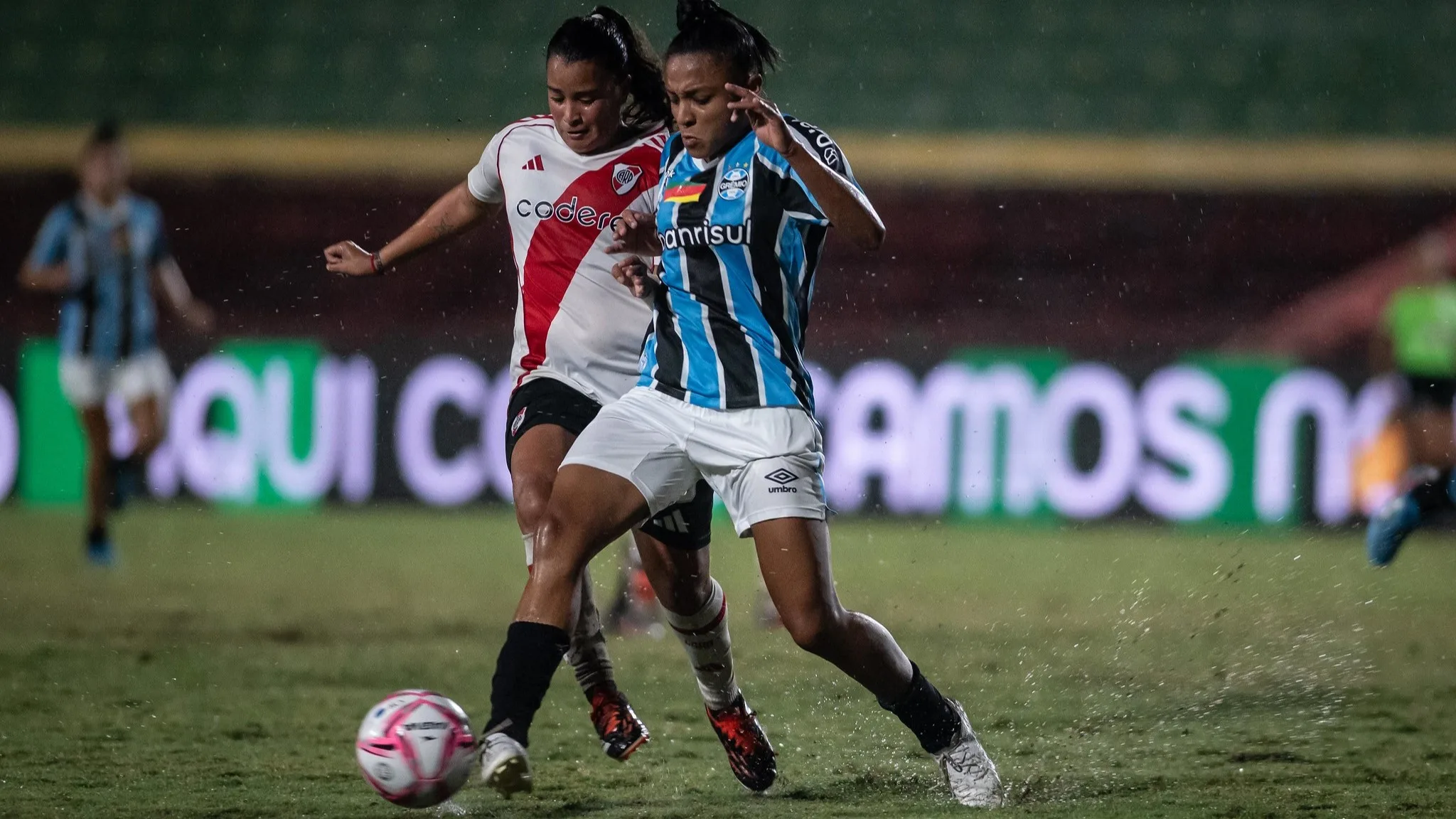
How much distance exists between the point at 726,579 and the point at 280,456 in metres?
4.06

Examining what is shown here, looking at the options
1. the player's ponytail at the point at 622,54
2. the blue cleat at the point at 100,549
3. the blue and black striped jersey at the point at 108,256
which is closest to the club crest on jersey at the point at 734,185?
the player's ponytail at the point at 622,54

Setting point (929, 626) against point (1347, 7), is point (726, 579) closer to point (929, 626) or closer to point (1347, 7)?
point (929, 626)

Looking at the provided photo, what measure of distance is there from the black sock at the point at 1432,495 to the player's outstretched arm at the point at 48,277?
25.6 ft

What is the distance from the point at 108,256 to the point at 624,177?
7.07 m

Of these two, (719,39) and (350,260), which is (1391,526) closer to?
(719,39)

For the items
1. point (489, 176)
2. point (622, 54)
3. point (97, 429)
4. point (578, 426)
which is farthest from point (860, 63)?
point (578, 426)

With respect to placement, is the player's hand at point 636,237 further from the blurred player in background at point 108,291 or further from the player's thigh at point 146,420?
the player's thigh at point 146,420

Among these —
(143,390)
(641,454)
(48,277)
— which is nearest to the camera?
(641,454)

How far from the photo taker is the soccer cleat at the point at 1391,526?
6.68 m

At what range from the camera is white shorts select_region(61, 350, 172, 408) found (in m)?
9.96

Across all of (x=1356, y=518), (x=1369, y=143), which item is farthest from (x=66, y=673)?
(x=1369, y=143)

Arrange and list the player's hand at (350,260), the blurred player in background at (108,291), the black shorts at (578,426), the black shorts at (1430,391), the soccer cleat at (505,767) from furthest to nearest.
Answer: the black shorts at (1430,391) → the blurred player in background at (108,291) → the player's hand at (350,260) → the black shorts at (578,426) → the soccer cleat at (505,767)

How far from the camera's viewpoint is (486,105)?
14719 millimetres

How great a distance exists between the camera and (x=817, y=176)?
386 cm
